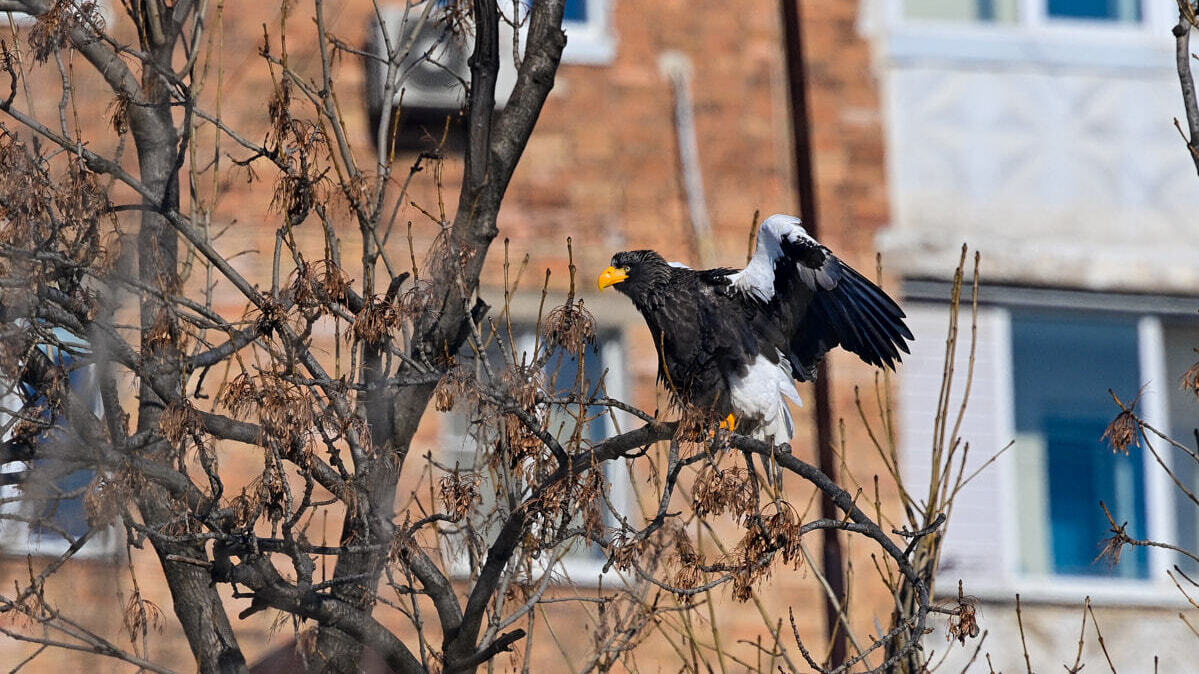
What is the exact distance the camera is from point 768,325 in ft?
19.3

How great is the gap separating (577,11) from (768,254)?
13.3ft

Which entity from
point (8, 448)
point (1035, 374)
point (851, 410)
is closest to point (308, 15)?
point (851, 410)

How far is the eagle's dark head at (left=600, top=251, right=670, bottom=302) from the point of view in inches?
241

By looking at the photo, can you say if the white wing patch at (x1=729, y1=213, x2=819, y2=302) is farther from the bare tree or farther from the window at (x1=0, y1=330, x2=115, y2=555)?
the window at (x1=0, y1=330, x2=115, y2=555)

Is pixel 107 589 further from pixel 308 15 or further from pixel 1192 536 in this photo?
pixel 1192 536

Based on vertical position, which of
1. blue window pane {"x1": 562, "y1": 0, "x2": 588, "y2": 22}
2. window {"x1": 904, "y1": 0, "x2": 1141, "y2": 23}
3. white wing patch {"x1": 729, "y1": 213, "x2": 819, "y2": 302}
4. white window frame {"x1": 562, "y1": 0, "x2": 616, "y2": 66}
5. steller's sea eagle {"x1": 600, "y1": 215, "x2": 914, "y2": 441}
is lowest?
steller's sea eagle {"x1": 600, "y1": 215, "x2": 914, "y2": 441}

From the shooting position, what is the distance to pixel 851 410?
8750mm

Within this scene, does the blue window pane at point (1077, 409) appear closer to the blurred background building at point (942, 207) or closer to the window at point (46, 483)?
the blurred background building at point (942, 207)

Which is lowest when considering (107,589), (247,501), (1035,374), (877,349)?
(107,589)

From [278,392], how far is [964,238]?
5844 mm

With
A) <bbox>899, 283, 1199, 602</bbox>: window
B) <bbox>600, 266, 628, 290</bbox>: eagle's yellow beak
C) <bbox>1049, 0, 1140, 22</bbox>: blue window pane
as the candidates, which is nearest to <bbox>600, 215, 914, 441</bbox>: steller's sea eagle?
<bbox>600, 266, 628, 290</bbox>: eagle's yellow beak

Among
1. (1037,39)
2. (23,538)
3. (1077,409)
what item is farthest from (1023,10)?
(23,538)

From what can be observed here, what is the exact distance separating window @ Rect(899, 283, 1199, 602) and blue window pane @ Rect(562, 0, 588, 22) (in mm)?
2361

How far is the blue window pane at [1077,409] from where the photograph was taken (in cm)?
920
